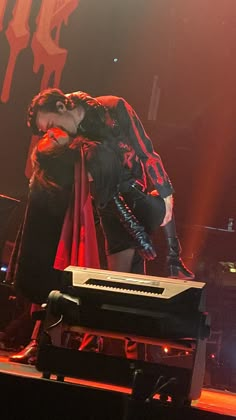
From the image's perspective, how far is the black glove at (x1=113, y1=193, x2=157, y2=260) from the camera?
257cm

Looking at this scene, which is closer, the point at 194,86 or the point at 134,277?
the point at 134,277

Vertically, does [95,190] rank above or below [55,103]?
below

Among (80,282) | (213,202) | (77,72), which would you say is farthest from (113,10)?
(80,282)

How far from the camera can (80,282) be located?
1.54 metres

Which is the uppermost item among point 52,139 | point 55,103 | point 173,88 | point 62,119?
point 173,88

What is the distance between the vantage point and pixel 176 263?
2.57 m

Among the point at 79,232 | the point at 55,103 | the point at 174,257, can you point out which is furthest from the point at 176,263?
the point at 55,103

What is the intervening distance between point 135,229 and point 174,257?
0.27 metres

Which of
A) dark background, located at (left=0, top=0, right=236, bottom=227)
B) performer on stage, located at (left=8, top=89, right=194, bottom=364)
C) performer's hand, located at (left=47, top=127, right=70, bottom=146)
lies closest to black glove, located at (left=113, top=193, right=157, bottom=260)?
performer on stage, located at (left=8, top=89, right=194, bottom=364)

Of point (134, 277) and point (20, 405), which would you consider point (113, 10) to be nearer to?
point (134, 277)

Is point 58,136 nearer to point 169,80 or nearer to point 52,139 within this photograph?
point 52,139

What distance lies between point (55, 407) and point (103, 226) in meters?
1.41

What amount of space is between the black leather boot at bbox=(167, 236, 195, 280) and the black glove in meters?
0.10

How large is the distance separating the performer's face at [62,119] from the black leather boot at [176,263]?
2.87ft
